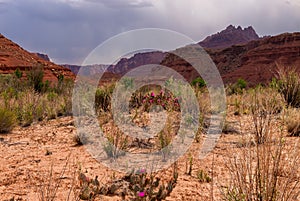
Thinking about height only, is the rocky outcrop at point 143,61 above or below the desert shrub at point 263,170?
above

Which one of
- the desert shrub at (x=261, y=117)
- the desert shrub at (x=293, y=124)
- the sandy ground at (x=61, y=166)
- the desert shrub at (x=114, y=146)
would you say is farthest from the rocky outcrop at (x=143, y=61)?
the desert shrub at (x=293, y=124)

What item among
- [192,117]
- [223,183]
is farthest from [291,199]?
[192,117]

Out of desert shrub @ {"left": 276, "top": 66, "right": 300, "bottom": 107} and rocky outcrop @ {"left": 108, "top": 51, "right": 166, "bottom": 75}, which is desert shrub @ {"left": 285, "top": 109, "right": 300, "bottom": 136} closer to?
desert shrub @ {"left": 276, "top": 66, "right": 300, "bottom": 107}

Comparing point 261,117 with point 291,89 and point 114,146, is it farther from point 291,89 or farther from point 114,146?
point 291,89

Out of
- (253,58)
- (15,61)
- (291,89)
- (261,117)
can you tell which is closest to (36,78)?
(291,89)

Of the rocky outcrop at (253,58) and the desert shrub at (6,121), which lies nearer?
the desert shrub at (6,121)

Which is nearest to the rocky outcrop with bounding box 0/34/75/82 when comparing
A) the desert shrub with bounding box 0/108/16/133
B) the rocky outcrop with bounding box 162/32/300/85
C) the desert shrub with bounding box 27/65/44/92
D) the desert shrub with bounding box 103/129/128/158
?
the desert shrub with bounding box 27/65/44/92

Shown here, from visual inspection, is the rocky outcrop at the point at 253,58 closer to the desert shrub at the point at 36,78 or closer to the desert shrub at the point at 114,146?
the desert shrub at the point at 36,78

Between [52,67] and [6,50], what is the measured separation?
6610 mm

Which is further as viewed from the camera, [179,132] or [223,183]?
[179,132]

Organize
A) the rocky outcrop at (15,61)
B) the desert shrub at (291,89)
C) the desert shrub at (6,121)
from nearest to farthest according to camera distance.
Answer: the desert shrub at (6,121), the desert shrub at (291,89), the rocky outcrop at (15,61)

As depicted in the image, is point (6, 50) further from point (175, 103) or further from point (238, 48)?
point (238, 48)

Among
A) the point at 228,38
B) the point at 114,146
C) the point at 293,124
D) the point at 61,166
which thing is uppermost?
the point at 228,38

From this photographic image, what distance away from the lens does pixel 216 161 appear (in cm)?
370
